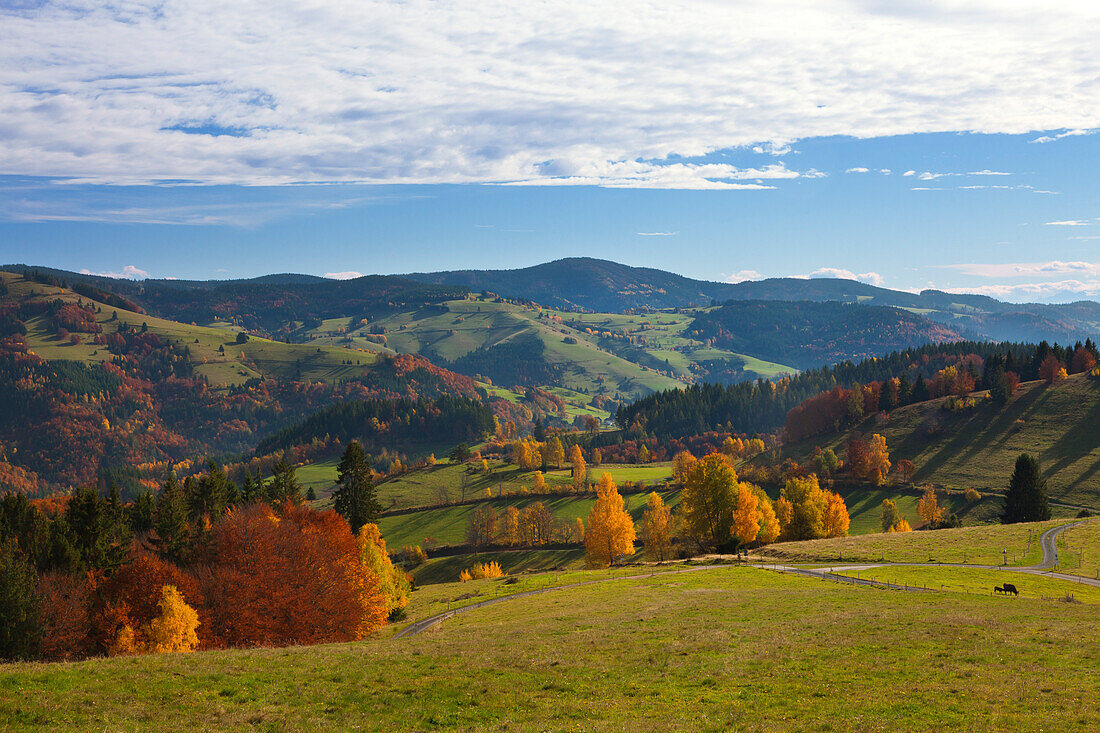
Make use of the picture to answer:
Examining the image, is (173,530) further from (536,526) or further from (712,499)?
(536,526)

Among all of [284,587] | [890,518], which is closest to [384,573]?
[284,587]

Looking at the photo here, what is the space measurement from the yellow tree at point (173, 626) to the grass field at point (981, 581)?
59.8 meters

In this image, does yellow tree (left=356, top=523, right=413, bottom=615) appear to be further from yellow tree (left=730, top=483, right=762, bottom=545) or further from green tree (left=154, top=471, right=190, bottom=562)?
yellow tree (left=730, top=483, right=762, bottom=545)

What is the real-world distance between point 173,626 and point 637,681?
4219 centimetres

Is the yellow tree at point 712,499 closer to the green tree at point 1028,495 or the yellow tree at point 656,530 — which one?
the yellow tree at point 656,530

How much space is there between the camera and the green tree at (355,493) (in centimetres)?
8856

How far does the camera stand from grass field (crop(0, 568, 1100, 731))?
2252 cm

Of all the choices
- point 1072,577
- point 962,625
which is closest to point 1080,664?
point 962,625

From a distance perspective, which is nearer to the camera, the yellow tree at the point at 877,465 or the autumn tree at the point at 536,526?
the autumn tree at the point at 536,526

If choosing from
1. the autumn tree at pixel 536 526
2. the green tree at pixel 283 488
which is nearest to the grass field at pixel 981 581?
the green tree at pixel 283 488

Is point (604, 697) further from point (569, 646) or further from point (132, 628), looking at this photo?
point (132, 628)

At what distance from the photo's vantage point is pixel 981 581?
198ft

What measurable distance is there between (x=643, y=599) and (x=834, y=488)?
14360 cm

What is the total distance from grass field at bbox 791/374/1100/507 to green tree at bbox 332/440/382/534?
148583 mm
